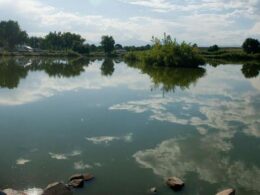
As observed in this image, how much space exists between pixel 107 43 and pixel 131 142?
92.1 metres

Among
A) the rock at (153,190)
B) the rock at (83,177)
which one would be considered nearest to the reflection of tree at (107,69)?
the rock at (83,177)

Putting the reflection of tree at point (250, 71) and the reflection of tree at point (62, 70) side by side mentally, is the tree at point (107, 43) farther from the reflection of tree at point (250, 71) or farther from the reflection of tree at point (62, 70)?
the reflection of tree at point (250, 71)

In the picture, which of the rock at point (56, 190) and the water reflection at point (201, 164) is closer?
the rock at point (56, 190)

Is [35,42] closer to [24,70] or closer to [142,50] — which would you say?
[142,50]

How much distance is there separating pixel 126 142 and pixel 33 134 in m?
3.57

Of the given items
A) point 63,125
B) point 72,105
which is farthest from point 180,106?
point 63,125

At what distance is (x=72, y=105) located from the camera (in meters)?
20.1

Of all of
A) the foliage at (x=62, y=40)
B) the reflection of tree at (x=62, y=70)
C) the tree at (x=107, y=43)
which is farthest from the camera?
the foliage at (x=62, y=40)

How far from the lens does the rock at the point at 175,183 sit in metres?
9.24

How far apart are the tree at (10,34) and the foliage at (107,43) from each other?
25.4 m

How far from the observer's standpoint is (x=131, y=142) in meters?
13.3

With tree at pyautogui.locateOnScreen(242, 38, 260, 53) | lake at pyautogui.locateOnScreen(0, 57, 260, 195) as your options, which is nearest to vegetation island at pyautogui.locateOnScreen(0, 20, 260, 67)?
tree at pyautogui.locateOnScreen(242, 38, 260, 53)

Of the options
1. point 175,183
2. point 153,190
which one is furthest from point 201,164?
point 153,190

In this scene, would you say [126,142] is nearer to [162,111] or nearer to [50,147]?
[50,147]
